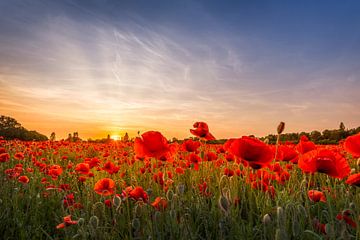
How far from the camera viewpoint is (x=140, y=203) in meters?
2.55

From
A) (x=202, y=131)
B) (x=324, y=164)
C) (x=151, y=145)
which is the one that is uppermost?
(x=202, y=131)

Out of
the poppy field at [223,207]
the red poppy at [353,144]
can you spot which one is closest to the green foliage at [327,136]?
the poppy field at [223,207]

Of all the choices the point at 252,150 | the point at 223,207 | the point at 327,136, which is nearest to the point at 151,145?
the point at 252,150

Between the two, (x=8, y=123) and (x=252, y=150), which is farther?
(x=8, y=123)

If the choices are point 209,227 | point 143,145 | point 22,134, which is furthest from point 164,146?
point 22,134

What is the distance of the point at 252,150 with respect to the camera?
218 centimetres

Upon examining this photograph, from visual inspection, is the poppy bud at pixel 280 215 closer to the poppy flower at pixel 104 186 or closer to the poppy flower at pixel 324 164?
the poppy flower at pixel 324 164

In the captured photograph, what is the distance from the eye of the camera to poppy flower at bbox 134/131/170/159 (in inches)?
109

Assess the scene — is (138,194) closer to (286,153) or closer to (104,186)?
(104,186)

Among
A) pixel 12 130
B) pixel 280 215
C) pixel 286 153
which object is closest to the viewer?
pixel 280 215

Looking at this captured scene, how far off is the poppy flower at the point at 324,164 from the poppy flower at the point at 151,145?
1.09m

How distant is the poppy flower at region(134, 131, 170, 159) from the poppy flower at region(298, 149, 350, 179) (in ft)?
3.56

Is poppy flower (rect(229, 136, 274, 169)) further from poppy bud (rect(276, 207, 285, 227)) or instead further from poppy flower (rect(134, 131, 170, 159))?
poppy flower (rect(134, 131, 170, 159))

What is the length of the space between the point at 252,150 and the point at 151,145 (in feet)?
2.97
